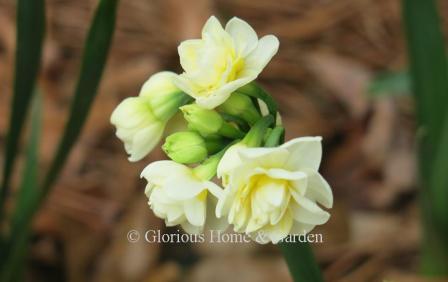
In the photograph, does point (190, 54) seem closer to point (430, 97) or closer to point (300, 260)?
point (300, 260)

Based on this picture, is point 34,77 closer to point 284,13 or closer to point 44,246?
point 44,246

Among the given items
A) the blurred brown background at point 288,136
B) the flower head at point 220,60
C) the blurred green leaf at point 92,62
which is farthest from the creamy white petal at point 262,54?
the blurred brown background at point 288,136

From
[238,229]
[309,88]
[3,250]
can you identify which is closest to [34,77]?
[3,250]

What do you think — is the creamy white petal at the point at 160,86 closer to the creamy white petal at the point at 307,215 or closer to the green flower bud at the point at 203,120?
the green flower bud at the point at 203,120

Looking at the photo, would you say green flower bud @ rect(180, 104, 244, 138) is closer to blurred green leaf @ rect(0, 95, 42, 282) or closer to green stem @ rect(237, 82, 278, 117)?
green stem @ rect(237, 82, 278, 117)

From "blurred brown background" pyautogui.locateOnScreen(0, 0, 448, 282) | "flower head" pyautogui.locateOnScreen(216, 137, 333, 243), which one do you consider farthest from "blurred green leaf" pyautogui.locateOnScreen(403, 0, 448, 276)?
"flower head" pyautogui.locateOnScreen(216, 137, 333, 243)

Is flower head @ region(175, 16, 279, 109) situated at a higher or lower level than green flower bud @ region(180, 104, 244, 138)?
higher
